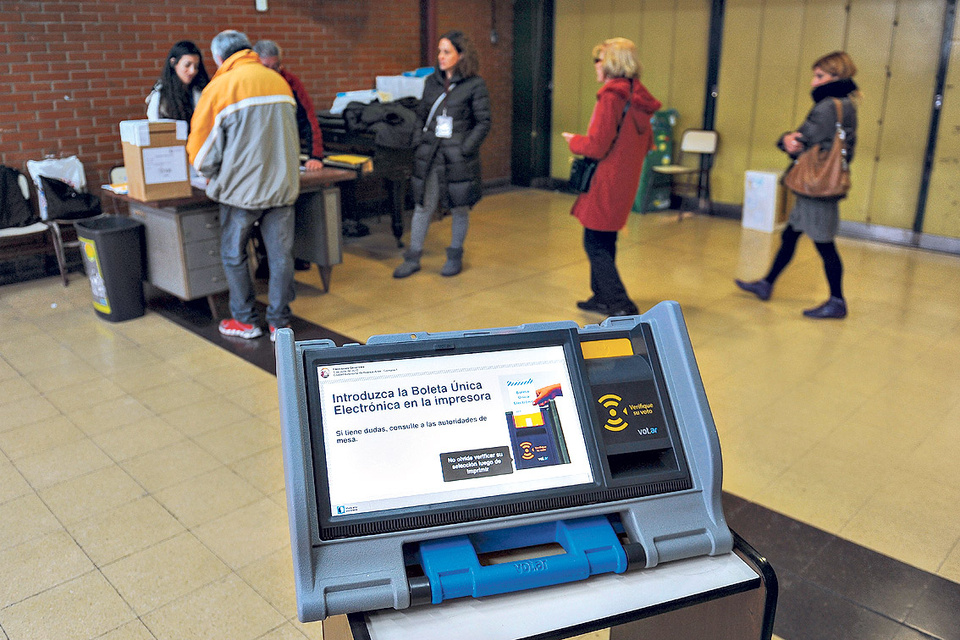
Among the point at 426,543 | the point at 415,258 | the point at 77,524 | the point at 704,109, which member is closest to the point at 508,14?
the point at 704,109

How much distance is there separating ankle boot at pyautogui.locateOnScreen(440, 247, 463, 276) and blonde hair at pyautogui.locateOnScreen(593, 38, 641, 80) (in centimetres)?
184

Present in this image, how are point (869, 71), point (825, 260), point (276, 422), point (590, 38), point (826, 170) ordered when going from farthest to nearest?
point (590, 38), point (869, 71), point (825, 260), point (826, 170), point (276, 422)

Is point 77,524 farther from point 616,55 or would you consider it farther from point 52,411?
point 616,55

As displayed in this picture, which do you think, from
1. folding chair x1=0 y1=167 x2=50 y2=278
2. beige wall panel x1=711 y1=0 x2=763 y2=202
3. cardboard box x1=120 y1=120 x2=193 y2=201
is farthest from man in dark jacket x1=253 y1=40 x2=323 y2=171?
beige wall panel x1=711 y1=0 x2=763 y2=202

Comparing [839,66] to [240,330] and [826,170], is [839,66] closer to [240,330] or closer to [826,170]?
[826,170]

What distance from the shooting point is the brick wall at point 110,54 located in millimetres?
5289

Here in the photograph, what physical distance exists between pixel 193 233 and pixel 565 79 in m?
5.33

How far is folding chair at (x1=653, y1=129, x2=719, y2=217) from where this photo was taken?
762 centimetres

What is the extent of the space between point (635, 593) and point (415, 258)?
4.59 m

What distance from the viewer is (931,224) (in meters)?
6.53

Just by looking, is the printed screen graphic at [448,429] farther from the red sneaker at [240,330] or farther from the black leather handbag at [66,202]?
the black leather handbag at [66,202]

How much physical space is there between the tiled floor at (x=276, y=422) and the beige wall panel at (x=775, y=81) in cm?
158

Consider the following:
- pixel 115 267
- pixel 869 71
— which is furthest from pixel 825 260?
pixel 115 267

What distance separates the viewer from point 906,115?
6434 mm
